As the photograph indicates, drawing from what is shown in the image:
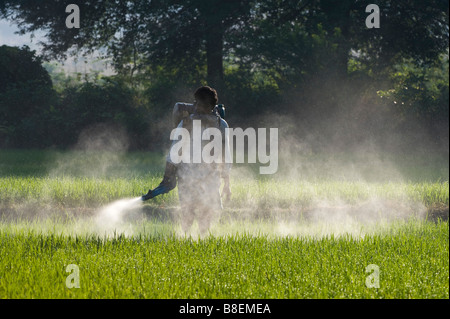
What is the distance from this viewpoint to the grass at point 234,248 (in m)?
3.75

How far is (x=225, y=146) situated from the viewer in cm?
536

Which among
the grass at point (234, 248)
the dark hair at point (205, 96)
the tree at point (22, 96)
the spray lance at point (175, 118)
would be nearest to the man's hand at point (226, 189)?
the grass at point (234, 248)

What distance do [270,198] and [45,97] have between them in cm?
1204

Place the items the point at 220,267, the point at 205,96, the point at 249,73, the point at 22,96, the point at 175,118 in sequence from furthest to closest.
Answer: the point at 249,73 → the point at 22,96 → the point at 175,118 → the point at 205,96 → the point at 220,267

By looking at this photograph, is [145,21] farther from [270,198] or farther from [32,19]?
[270,198]

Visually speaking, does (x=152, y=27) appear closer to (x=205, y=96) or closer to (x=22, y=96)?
(x=22, y=96)

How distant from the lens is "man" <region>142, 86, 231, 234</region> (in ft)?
17.3

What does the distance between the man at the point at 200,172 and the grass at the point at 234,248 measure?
0.34 meters

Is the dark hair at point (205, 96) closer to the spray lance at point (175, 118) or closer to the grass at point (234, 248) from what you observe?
the spray lance at point (175, 118)

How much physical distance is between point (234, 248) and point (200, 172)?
0.90m

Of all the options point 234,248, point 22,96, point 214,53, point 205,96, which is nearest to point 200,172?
point 205,96

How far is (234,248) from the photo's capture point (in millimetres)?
4922
